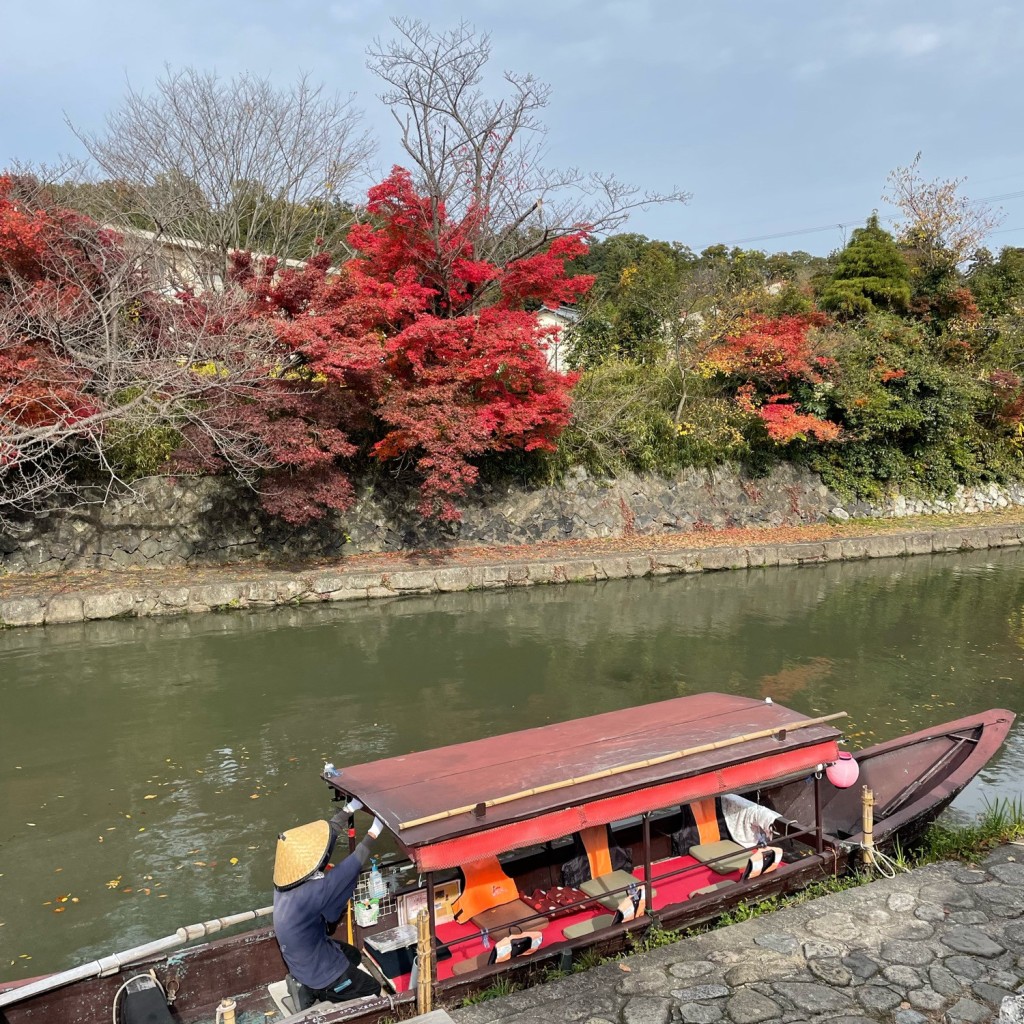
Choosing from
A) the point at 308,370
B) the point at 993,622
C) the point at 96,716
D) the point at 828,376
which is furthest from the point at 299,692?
the point at 828,376

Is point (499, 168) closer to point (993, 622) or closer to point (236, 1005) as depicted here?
point (993, 622)

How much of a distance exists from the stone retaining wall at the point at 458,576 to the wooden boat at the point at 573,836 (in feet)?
35.8

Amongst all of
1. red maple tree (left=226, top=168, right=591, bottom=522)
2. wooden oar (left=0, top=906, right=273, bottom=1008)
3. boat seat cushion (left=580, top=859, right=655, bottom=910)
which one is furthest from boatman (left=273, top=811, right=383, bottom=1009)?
red maple tree (left=226, top=168, right=591, bottom=522)

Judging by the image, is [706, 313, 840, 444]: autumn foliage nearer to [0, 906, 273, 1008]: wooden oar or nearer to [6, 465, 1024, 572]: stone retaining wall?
[6, 465, 1024, 572]: stone retaining wall

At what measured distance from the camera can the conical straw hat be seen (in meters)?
4.74

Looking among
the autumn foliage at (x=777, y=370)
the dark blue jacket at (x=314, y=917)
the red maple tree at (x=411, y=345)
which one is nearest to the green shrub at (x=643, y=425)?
the autumn foliage at (x=777, y=370)

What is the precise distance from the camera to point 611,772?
19.4 feet

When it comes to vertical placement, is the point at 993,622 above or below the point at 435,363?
below

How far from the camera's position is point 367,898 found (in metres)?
5.77

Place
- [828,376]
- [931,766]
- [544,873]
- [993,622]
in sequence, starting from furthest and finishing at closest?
[828,376]
[993,622]
[931,766]
[544,873]

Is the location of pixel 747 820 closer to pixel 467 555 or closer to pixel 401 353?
pixel 401 353

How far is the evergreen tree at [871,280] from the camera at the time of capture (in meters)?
29.6

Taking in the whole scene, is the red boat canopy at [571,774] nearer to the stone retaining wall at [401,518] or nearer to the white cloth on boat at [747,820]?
the white cloth on boat at [747,820]

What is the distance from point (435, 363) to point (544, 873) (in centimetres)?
1302
